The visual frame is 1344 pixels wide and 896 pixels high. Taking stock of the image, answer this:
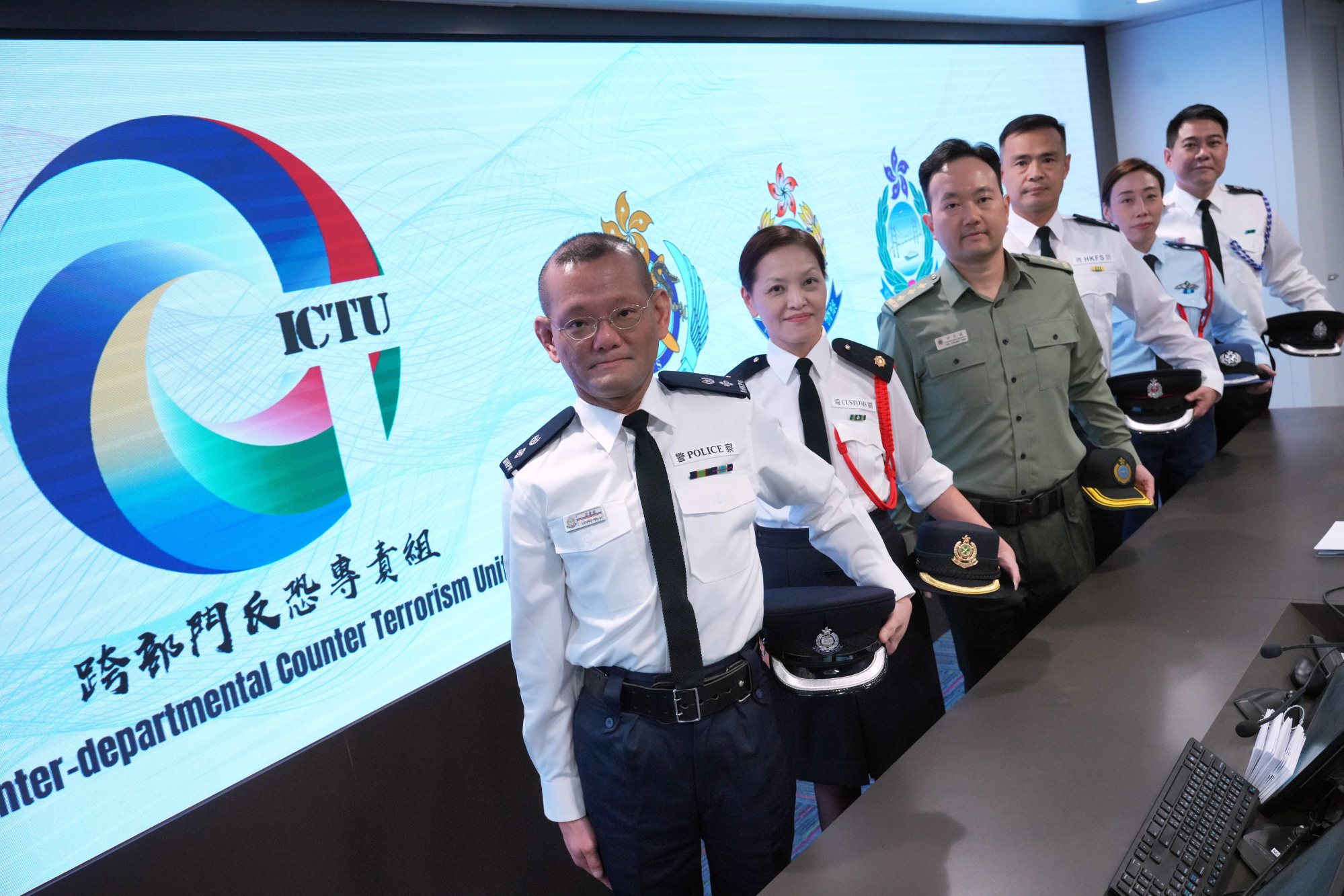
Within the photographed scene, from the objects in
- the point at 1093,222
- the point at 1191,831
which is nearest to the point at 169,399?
the point at 1191,831

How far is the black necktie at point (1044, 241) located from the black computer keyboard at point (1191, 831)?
6.92ft

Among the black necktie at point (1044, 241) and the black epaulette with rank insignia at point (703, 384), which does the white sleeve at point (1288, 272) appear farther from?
the black epaulette with rank insignia at point (703, 384)

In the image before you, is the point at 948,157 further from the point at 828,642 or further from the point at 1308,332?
the point at 1308,332

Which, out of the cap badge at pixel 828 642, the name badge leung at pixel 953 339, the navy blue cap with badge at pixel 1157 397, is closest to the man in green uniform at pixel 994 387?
the name badge leung at pixel 953 339

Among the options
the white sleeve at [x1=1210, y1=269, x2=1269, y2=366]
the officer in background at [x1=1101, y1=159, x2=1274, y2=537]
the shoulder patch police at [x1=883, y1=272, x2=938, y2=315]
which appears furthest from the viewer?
the white sleeve at [x1=1210, y1=269, x2=1269, y2=366]

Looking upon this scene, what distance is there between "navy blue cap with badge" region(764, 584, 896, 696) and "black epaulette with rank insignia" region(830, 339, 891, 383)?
29.0 inches

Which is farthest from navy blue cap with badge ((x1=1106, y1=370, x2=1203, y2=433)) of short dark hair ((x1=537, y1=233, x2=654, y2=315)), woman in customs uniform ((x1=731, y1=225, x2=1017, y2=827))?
short dark hair ((x1=537, y1=233, x2=654, y2=315))

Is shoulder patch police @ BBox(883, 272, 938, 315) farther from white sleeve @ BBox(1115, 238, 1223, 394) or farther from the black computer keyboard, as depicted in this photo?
the black computer keyboard

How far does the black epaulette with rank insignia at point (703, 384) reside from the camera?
190 centimetres

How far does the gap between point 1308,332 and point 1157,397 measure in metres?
1.26

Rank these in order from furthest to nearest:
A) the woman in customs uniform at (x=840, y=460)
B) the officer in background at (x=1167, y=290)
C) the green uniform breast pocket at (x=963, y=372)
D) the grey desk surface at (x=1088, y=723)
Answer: the officer in background at (x=1167, y=290), the green uniform breast pocket at (x=963, y=372), the woman in customs uniform at (x=840, y=460), the grey desk surface at (x=1088, y=723)

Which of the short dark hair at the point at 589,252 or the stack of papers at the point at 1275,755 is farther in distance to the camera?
the short dark hair at the point at 589,252

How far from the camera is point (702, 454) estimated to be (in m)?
1.85

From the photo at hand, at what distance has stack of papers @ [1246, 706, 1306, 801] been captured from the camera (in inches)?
62.4
